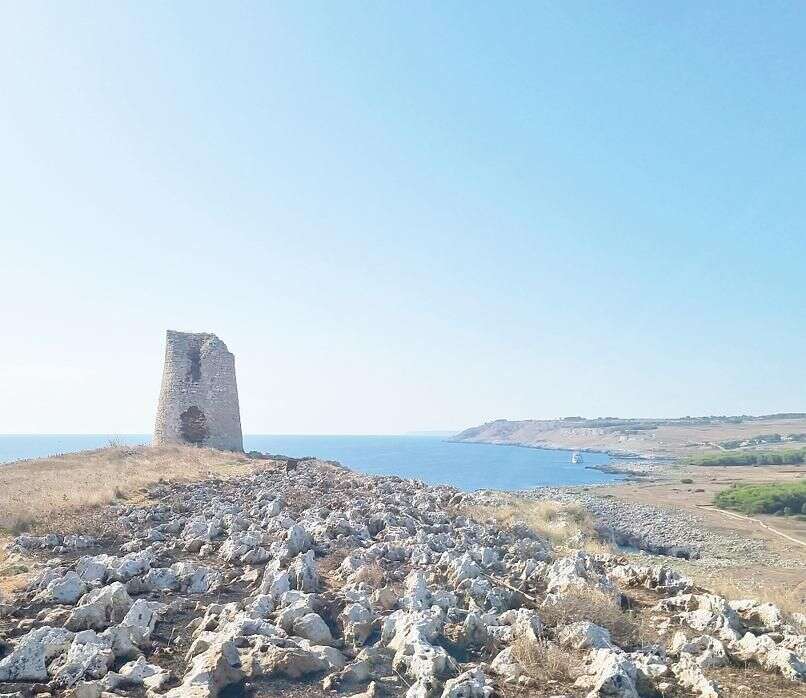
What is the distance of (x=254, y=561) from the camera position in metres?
8.22

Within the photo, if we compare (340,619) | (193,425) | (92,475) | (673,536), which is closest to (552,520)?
(340,619)

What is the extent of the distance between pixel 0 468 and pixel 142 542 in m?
13.6

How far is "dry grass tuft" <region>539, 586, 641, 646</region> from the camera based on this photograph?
6.27m

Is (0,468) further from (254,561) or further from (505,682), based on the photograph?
(505,682)

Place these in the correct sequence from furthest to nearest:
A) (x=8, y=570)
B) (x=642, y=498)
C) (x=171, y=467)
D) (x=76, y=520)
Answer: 1. (x=642, y=498)
2. (x=171, y=467)
3. (x=76, y=520)
4. (x=8, y=570)

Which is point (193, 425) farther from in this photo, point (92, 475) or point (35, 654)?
point (35, 654)

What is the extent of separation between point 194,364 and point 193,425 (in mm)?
2869

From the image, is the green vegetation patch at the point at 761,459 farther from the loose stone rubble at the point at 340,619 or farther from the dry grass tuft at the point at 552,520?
the loose stone rubble at the point at 340,619

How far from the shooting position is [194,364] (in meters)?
26.4

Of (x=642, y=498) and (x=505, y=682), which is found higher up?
(x=505, y=682)

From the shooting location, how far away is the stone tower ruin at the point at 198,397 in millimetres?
25797

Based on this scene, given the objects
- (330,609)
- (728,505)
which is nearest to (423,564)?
(330,609)

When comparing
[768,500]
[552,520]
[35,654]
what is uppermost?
[35,654]

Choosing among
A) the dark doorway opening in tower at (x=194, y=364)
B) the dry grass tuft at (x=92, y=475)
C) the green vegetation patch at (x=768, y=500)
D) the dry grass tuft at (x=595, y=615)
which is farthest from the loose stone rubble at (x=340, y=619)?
the green vegetation patch at (x=768, y=500)
